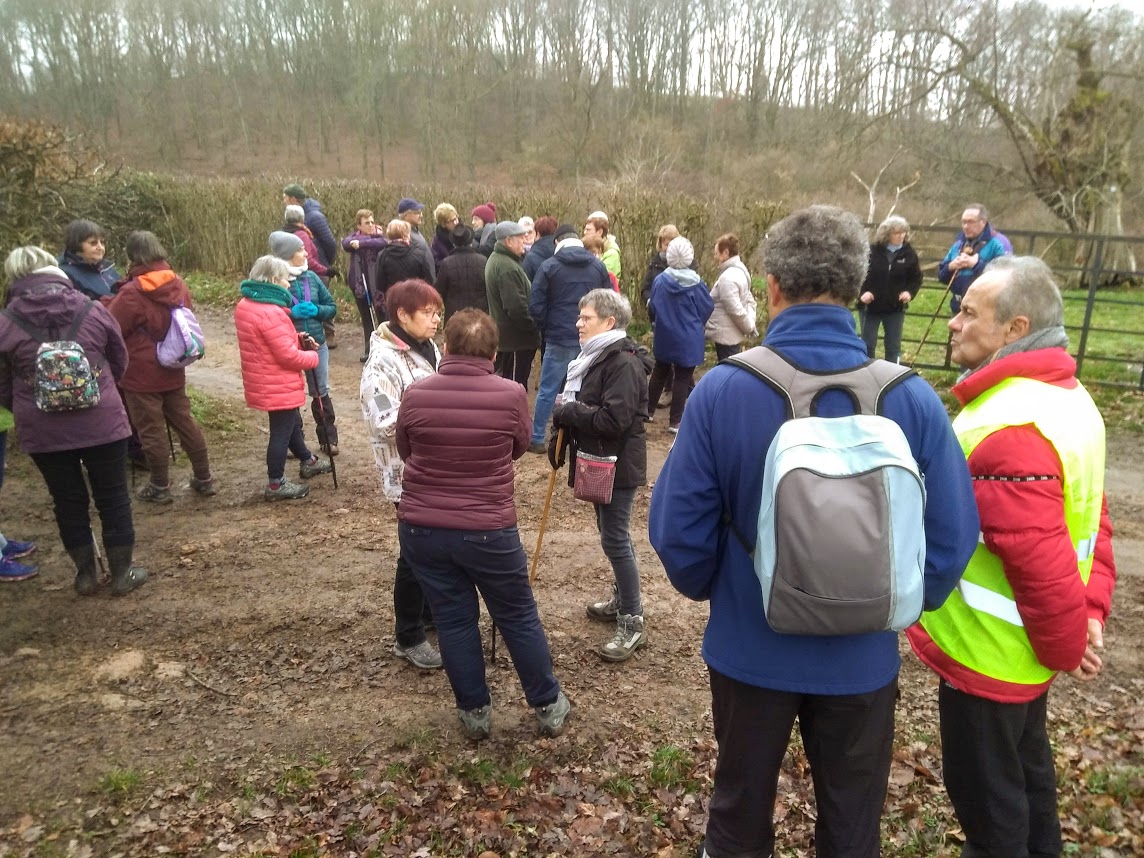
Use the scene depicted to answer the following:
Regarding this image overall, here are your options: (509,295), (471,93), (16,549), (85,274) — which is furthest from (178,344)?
(471,93)

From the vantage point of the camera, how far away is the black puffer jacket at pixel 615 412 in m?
3.70

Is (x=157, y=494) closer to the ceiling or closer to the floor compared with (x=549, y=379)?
closer to the floor

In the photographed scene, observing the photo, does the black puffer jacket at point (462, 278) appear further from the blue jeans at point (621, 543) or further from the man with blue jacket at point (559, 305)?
the blue jeans at point (621, 543)

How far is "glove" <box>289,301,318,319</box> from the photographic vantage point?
648cm

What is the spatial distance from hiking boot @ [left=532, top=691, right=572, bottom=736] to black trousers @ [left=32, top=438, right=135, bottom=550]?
2758 millimetres

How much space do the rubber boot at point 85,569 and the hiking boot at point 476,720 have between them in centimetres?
265

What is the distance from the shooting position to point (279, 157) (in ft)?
137

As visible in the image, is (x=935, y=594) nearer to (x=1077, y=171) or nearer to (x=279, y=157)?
(x=1077, y=171)

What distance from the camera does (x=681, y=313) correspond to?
295 inches

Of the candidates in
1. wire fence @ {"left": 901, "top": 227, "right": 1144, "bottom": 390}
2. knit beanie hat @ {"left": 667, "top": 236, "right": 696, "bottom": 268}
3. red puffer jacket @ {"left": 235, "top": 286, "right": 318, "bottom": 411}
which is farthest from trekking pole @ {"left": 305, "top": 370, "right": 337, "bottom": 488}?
wire fence @ {"left": 901, "top": 227, "right": 1144, "bottom": 390}

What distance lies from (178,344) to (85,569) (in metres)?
1.70

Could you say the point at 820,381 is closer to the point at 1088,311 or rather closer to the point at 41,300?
the point at 41,300

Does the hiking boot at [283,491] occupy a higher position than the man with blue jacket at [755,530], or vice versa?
the man with blue jacket at [755,530]

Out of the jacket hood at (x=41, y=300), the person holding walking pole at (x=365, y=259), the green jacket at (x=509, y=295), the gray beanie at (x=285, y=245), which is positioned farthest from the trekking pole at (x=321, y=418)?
the person holding walking pole at (x=365, y=259)
